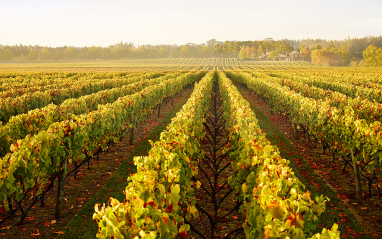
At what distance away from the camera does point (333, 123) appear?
1008 cm

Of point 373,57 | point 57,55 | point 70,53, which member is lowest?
point 373,57

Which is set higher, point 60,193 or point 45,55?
point 45,55

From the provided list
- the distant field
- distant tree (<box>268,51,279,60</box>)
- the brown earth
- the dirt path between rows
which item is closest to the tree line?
distant tree (<box>268,51,279,60</box>)

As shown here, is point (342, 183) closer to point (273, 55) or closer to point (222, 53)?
point (273, 55)

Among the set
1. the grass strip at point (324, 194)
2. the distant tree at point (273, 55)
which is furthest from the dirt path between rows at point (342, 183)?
the distant tree at point (273, 55)

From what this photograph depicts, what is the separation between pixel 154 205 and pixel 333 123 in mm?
8741

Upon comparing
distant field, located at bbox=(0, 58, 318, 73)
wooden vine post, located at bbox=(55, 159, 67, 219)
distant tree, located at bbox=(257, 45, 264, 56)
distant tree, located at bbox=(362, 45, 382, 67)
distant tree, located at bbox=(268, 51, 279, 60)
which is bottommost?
wooden vine post, located at bbox=(55, 159, 67, 219)

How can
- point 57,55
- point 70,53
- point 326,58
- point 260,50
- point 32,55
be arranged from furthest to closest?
point 260,50 < point 70,53 < point 57,55 < point 32,55 < point 326,58

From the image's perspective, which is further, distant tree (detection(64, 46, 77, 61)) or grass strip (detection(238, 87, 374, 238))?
distant tree (detection(64, 46, 77, 61))

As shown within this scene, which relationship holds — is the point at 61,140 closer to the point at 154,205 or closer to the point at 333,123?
the point at 154,205

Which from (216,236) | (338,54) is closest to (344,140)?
(216,236)

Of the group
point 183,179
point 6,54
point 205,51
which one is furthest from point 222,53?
point 183,179

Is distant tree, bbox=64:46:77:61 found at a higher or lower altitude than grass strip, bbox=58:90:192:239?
higher

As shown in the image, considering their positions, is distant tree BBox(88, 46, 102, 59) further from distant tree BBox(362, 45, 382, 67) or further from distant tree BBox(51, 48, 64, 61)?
distant tree BBox(362, 45, 382, 67)
